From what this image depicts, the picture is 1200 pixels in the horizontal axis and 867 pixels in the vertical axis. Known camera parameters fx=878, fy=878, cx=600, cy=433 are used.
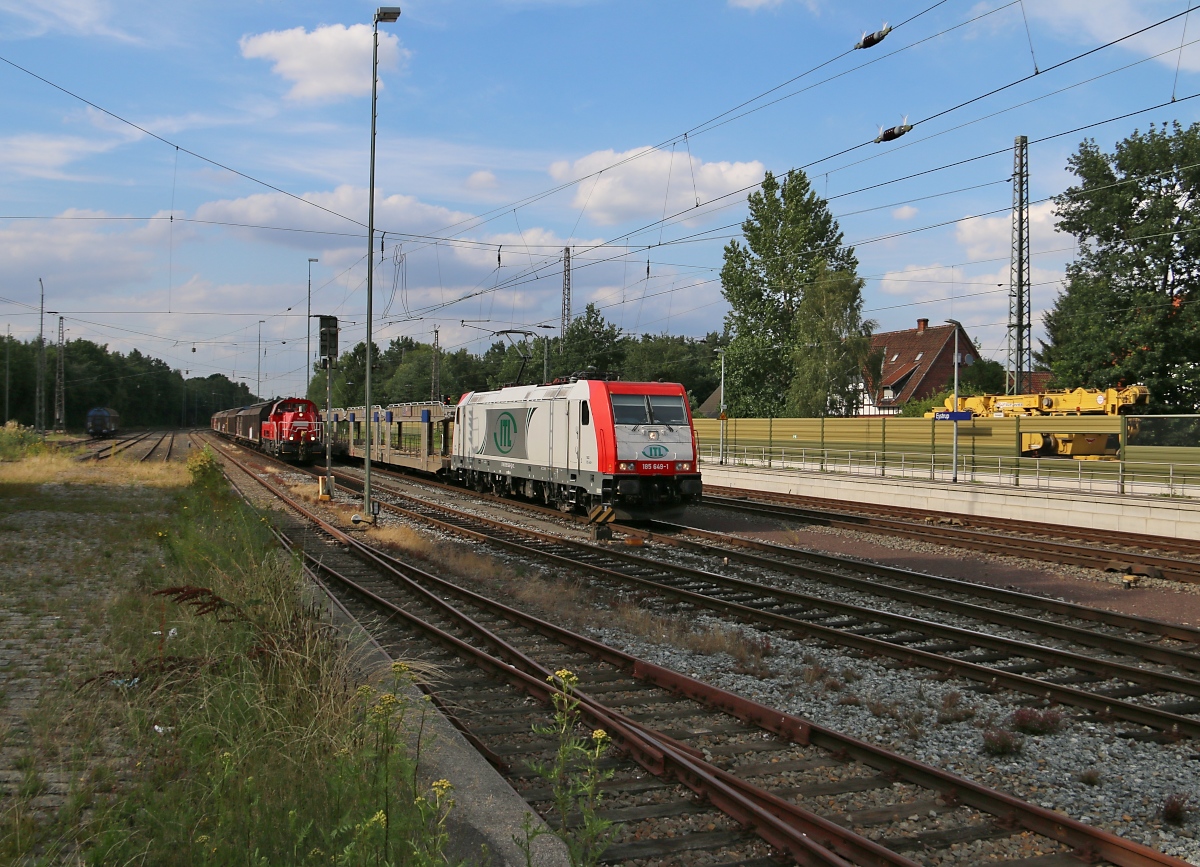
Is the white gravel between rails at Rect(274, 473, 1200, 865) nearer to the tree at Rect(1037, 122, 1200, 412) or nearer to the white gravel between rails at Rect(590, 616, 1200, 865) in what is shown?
the white gravel between rails at Rect(590, 616, 1200, 865)

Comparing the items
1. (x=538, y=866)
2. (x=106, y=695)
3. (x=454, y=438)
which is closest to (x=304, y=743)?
(x=538, y=866)

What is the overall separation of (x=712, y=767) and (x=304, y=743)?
239cm

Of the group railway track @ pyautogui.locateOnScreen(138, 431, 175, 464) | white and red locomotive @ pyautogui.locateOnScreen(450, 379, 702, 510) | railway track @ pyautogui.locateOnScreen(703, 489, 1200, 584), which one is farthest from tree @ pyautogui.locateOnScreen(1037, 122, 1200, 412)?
railway track @ pyautogui.locateOnScreen(138, 431, 175, 464)

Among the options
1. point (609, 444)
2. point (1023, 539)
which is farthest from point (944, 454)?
point (609, 444)

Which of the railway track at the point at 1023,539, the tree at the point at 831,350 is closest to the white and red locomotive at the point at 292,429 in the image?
the tree at the point at 831,350

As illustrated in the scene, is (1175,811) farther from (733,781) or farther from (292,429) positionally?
(292,429)

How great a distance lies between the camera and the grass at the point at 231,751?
373cm

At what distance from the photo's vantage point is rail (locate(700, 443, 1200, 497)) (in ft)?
69.2

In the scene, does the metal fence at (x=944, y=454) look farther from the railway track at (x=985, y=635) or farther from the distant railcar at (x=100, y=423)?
the distant railcar at (x=100, y=423)

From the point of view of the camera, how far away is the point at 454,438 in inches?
1141

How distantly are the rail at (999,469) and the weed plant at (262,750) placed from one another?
20691 mm

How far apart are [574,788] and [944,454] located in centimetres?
2494

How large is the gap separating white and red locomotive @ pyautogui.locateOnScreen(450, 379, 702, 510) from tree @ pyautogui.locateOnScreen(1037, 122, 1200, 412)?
82.8 ft

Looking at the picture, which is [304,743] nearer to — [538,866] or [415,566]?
[538,866]
